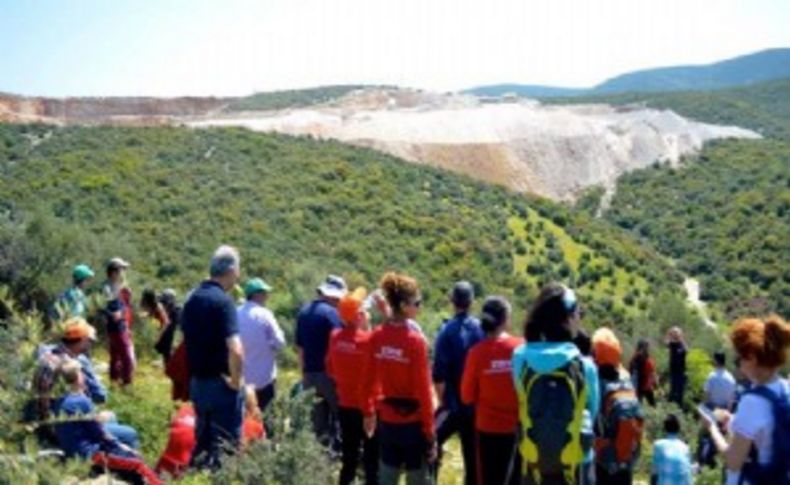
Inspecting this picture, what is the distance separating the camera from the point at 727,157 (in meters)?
71.9

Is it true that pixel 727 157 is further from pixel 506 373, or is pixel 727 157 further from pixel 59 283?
pixel 506 373

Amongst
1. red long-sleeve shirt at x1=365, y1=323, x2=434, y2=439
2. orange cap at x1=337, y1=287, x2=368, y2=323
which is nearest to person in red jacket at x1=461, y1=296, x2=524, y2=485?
red long-sleeve shirt at x1=365, y1=323, x2=434, y2=439

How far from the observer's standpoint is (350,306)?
275 inches

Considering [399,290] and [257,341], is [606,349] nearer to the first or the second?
[399,290]

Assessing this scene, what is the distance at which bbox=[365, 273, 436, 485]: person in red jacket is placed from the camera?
6.02 metres

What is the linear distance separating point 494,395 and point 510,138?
206ft

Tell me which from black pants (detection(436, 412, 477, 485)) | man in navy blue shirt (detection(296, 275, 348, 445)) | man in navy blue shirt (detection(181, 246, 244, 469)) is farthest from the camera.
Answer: man in navy blue shirt (detection(296, 275, 348, 445))

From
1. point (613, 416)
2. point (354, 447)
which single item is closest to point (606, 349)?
point (613, 416)

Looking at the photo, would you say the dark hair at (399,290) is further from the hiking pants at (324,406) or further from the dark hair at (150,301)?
the dark hair at (150,301)

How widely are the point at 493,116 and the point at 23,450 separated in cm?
7012

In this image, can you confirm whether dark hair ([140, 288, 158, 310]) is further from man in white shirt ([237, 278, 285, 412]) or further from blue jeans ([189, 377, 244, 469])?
blue jeans ([189, 377, 244, 469])

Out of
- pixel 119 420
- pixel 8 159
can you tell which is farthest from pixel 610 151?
pixel 119 420

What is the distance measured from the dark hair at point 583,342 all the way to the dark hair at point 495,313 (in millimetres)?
480

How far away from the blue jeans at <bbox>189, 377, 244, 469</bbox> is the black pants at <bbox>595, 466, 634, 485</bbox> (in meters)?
2.35
